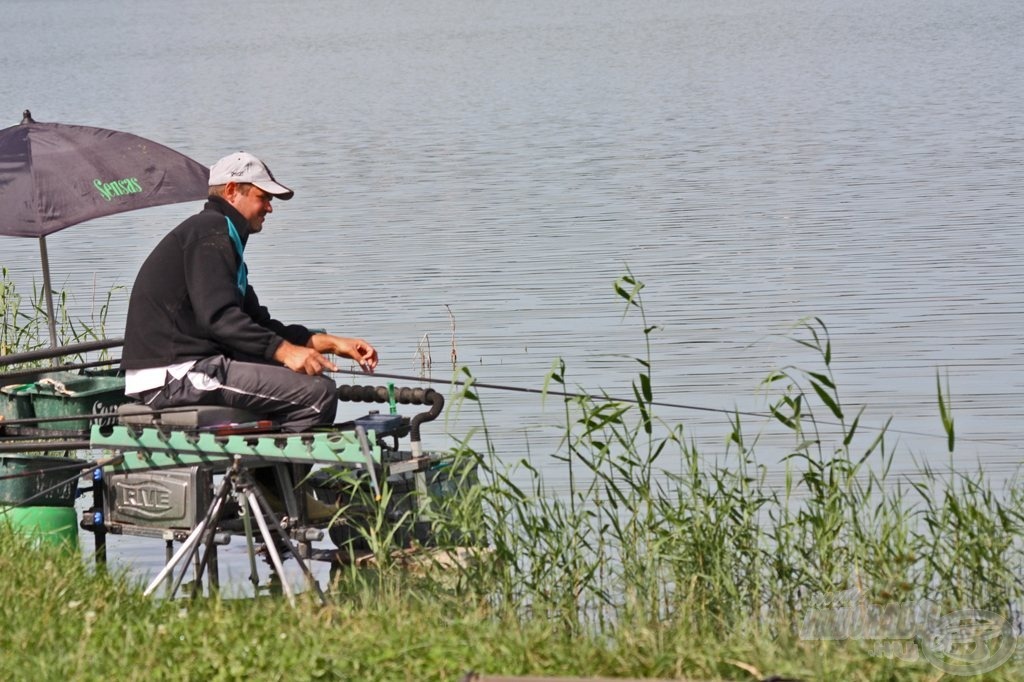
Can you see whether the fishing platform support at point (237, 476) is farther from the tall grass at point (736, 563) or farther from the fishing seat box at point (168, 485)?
the tall grass at point (736, 563)

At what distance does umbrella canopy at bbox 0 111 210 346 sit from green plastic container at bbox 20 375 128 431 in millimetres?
1324

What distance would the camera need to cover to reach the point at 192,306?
745 centimetres

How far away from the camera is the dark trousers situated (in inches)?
290

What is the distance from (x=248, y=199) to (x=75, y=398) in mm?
1170

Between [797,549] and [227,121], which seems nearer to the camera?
[797,549]

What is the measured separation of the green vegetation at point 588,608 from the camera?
554 centimetres

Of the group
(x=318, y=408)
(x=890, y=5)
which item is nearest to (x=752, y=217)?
(x=318, y=408)

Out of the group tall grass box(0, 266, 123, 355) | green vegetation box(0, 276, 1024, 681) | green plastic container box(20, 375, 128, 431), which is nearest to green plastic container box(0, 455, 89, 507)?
green plastic container box(20, 375, 128, 431)

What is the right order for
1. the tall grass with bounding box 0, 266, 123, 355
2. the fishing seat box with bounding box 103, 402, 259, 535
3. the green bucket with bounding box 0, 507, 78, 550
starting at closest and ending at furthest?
the fishing seat box with bounding box 103, 402, 259, 535 < the green bucket with bounding box 0, 507, 78, 550 < the tall grass with bounding box 0, 266, 123, 355

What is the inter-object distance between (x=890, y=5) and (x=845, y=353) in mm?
48413

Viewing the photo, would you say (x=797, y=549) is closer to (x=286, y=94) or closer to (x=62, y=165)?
(x=62, y=165)

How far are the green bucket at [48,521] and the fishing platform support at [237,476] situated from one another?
173 mm

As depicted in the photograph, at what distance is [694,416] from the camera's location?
36.1 feet

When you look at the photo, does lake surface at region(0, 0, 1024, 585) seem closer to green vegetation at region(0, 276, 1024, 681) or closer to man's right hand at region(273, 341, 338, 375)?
man's right hand at region(273, 341, 338, 375)
